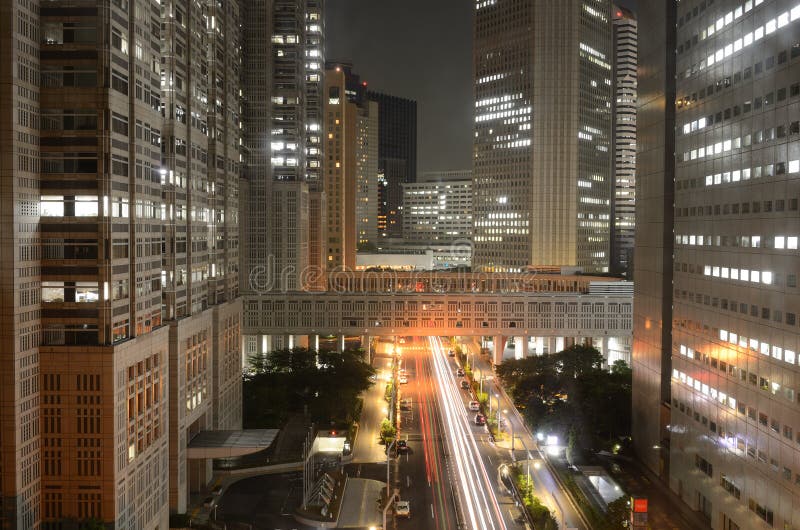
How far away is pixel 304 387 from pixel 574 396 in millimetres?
38470

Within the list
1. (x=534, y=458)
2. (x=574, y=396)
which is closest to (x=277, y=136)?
(x=574, y=396)

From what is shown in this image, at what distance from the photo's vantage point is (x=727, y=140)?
6431cm

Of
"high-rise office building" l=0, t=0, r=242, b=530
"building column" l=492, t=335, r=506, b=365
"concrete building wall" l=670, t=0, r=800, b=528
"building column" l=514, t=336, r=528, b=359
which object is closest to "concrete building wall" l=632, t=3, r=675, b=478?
"concrete building wall" l=670, t=0, r=800, b=528

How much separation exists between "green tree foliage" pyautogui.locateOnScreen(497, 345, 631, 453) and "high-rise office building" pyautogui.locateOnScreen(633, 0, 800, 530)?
596cm

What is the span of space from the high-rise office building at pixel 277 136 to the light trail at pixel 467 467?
3975 centimetres

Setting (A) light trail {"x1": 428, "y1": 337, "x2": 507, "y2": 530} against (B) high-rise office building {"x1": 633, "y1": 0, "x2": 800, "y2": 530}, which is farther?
(A) light trail {"x1": 428, "y1": 337, "x2": 507, "y2": 530}

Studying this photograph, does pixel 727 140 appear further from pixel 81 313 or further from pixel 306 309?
pixel 306 309

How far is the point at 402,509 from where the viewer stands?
6819 centimetres

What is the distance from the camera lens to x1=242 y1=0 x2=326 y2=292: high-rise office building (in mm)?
135000

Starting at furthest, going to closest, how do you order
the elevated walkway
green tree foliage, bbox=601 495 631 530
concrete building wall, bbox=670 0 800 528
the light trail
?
the elevated walkway, the light trail, green tree foliage, bbox=601 495 631 530, concrete building wall, bbox=670 0 800 528

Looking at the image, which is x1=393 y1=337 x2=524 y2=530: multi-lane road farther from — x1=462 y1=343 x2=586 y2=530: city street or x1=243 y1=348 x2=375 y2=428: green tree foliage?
x1=243 y1=348 x2=375 y2=428: green tree foliage

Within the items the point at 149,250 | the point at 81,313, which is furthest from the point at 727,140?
the point at 81,313

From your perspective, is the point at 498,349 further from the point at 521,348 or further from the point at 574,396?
the point at 574,396

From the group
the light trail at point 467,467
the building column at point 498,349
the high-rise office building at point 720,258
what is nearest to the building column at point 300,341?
the light trail at point 467,467
